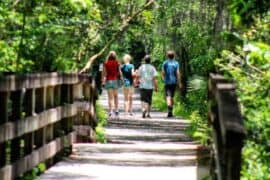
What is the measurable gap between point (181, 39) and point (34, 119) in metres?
22.2

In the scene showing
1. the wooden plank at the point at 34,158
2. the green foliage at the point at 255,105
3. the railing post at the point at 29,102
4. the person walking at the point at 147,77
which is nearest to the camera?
the green foliage at the point at 255,105

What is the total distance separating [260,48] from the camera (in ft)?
24.3

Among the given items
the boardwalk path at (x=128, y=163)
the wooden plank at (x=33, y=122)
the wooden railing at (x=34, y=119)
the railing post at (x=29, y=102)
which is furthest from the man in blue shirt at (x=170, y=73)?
the railing post at (x=29, y=102)

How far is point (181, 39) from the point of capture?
31.4m

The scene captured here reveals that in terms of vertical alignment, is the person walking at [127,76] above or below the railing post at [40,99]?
above

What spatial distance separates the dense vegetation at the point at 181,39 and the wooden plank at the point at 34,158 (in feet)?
4.19

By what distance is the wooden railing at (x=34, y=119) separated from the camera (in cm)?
812

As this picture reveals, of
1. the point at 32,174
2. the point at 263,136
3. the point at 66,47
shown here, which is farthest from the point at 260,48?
the point at 66,47

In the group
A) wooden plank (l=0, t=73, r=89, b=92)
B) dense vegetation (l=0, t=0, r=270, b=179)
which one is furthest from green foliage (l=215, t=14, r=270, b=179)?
wooden plank (l=0, t=73, r=89, b=92)

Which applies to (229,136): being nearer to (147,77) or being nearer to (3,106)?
(3,106)

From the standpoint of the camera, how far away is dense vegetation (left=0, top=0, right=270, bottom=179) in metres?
8.02

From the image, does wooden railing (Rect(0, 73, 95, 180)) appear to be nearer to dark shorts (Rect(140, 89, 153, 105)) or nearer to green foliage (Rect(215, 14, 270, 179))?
green foliage (Rect(215, 14, 270, 179))

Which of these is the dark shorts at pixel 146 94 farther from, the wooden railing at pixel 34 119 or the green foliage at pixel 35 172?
the green foliage at pixel 35 172

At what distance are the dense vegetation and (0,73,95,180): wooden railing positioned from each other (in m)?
0.87
